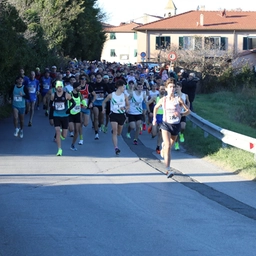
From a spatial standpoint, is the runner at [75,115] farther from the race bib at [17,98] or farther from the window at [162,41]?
the window at [162,41]

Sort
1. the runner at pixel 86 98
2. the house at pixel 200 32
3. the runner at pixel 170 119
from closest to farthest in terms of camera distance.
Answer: the runner at pixel 170 119, the runner at pixel 86 98, the house at pixel 200 32

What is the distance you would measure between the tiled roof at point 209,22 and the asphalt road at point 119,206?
176 feet

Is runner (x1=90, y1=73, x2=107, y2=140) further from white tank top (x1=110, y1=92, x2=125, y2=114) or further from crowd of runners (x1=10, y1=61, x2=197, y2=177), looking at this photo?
white tank top (x1=110, y1=92, x2=125, y2=114)

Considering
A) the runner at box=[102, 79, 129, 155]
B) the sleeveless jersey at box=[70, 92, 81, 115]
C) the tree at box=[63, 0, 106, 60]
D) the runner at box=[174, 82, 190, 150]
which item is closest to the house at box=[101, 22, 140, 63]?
the tree at box=[63, 0, 106, 60]

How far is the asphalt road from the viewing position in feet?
22.1

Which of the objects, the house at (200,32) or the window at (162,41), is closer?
the house at (200,32)

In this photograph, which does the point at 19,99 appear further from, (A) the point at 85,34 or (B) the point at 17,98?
(A) the point at 85,34

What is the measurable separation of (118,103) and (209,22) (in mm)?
55493

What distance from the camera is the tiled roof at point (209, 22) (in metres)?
66.4

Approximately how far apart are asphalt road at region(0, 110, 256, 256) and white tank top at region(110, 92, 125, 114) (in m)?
1.14

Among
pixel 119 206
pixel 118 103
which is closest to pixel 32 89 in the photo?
pixel 118 103

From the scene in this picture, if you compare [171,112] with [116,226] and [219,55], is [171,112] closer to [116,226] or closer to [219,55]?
[116,226]

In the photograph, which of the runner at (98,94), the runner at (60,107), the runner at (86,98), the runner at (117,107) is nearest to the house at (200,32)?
the runner at (98,94)

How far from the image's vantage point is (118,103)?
14.3m
